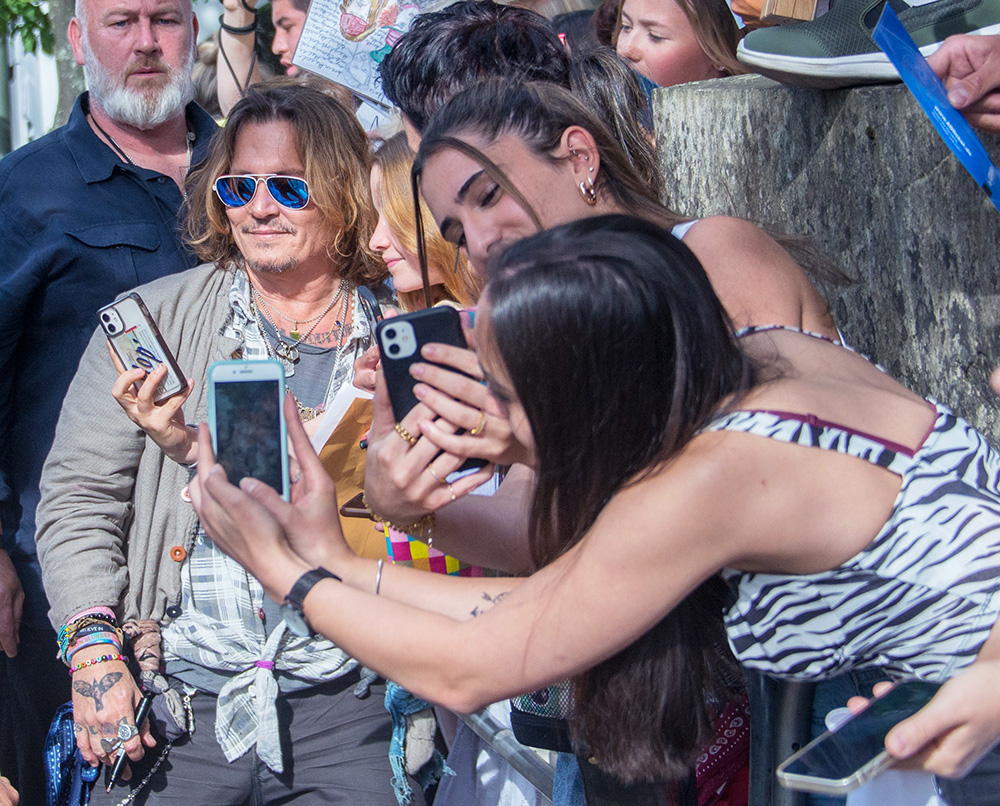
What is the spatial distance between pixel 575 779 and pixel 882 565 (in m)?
0.83

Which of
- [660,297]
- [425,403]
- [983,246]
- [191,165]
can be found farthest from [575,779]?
[191,165]

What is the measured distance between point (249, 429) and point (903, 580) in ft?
3.26

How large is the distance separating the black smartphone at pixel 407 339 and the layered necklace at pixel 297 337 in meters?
0.94

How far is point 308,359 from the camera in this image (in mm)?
2695

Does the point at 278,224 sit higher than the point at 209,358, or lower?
higher

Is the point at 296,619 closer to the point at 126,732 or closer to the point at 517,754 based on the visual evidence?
the point at 517,754

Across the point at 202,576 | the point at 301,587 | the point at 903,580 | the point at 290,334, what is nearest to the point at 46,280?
the point at 290,334

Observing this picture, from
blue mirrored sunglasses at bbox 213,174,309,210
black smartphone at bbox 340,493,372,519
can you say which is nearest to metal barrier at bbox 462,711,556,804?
black smartphone at bbox 340,493,372,519

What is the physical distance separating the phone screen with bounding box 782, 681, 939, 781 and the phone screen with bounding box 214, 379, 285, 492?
863mm

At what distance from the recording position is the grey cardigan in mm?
2449

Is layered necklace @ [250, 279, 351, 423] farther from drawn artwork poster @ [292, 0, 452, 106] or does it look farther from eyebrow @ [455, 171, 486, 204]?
drawn artwork poster @ [292, 0, 452, 106]

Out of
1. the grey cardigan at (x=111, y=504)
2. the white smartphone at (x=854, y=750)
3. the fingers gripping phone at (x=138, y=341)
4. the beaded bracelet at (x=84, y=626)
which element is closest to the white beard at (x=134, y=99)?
the grey cardigan at (x=111, y=504)

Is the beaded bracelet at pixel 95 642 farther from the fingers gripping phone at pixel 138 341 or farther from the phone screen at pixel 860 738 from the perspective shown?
the phone screen at pixel 860 738

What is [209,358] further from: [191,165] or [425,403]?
[425,403]
